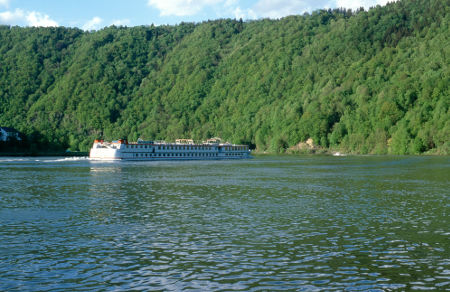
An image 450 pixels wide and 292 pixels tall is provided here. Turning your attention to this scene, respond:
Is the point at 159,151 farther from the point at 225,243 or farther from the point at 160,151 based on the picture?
the point at 225,243

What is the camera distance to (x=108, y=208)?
1409 inches

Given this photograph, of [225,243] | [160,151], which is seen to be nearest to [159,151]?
[160,151]

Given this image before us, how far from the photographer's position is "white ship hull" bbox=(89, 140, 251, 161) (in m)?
135

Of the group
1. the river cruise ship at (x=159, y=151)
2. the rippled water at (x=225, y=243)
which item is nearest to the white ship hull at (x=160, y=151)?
the river cruise ship at (x=159, y=151)

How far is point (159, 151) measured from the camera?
146000 millimetres

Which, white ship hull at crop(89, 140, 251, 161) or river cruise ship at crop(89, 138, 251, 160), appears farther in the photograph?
river cruise ship at crop(89, 138, 251, 160)

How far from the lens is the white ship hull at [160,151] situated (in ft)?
443

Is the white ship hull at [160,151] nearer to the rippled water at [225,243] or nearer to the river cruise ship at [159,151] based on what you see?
the river cruise ship at [159,151]

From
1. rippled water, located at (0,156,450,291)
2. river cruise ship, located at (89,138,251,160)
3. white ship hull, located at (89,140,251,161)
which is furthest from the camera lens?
river cruise ship, located at (89,138,251,160)

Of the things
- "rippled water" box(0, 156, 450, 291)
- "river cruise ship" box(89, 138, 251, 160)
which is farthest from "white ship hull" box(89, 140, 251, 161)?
"rippled water" box(0, 156, 450, 291)

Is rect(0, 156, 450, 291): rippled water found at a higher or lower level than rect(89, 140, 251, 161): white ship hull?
lower

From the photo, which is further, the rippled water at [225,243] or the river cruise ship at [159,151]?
the river cruise ship at [159,151]

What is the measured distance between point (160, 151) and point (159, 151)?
1.15ft

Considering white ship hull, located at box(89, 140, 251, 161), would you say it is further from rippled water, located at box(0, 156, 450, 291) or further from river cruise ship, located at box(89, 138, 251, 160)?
rippled water, located at box(0, 156, 450, 291)
